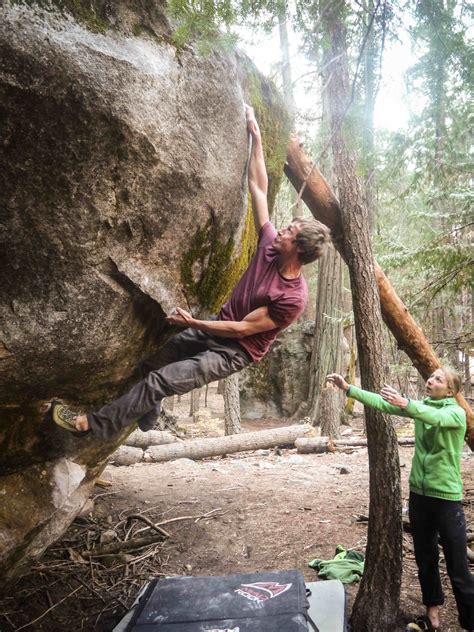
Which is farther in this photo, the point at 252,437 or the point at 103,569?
the point at 252,437

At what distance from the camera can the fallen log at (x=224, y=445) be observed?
30.8ft

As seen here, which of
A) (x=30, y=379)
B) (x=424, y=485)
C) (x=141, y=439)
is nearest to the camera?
(x=30, y=379)

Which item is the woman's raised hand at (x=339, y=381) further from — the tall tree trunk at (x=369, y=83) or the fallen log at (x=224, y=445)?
the fallen log at (x=224, y=445)

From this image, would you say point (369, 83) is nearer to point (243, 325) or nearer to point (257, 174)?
point (257, 174)

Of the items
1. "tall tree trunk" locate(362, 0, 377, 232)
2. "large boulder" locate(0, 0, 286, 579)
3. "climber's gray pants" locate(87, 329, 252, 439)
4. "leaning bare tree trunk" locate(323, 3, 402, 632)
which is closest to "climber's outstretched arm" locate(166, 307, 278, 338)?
"climber's gray pants" locate(87, 329, 252, 439)

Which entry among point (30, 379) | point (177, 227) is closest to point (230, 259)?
point (177, 227)

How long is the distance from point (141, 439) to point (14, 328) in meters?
7.43

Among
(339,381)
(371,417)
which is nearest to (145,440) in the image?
(371,417)

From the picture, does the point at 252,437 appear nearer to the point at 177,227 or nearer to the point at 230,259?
the point at 230,259

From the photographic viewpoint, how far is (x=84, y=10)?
8.87 ft

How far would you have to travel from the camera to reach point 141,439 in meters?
9.85

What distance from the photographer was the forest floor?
4254 mm

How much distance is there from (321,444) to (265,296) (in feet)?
22.5

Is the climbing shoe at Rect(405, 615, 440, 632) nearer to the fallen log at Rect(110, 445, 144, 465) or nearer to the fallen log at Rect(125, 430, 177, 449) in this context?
the fallen log at Rect(110, 445, 144, 465)
